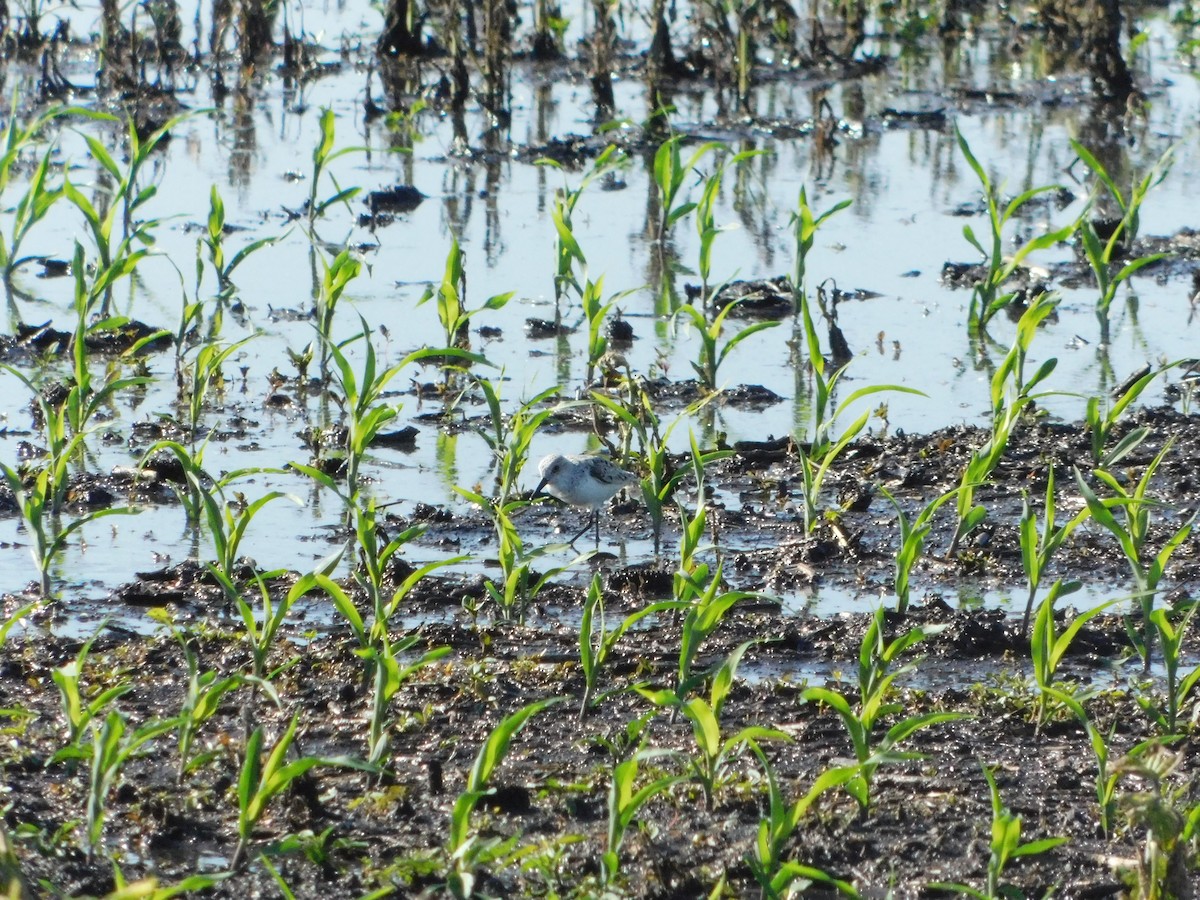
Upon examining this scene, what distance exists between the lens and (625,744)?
4.15 m

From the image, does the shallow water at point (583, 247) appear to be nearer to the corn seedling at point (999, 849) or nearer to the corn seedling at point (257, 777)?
the corn seedling at point (999, 849)

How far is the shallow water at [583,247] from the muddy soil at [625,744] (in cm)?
38

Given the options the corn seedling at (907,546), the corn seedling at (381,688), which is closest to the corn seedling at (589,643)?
the corn seedling at (381,688)

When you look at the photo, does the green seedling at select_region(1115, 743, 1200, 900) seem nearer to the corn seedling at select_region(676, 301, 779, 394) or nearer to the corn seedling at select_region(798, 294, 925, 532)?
the corn seedling at select_region(798, 294, 925, 532)

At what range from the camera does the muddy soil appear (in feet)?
11.8

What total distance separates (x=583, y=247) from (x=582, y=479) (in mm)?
4166

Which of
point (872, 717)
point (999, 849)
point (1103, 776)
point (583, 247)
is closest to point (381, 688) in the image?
point (872, 717)

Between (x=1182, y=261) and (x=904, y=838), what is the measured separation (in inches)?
258

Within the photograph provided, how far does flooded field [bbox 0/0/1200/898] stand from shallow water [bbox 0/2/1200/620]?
0.04 metres

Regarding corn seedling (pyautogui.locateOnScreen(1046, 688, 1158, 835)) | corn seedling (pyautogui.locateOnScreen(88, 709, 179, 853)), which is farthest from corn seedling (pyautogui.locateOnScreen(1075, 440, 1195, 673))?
corn seedling (pyautogui.locateOnScreen(88, 709, 179, 853))

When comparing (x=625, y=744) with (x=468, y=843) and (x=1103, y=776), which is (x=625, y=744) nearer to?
(x=468, y=843)

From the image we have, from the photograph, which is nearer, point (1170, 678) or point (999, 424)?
point (1170, 678)

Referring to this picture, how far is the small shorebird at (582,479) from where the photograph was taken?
5656 mm

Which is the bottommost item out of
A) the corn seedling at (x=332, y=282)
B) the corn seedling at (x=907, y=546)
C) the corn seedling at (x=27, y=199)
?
the corn seedling at (x=907, y=546)
